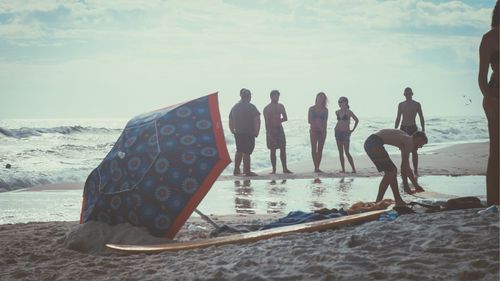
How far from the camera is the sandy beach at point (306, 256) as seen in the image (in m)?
3.51

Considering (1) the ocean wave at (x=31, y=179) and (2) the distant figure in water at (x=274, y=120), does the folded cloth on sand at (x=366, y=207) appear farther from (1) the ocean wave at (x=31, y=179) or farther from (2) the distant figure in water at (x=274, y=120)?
(1) the ocean wave at (x=31, y=179)

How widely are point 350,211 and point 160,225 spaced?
6.21 ft

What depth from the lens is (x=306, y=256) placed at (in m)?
3.99

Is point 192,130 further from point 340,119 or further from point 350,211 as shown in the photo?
point 340,119

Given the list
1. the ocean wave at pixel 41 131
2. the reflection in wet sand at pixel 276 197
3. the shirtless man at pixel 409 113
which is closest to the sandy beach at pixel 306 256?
the reflection in wet sand at pixel 276 197

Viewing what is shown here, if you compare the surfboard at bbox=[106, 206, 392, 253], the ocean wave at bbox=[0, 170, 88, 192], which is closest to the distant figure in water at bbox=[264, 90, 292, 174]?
the ocean wave at bbox=[0, 170, 88, 192]

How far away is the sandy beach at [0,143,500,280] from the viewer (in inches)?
138

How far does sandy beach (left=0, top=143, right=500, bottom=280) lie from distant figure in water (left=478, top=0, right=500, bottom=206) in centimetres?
91

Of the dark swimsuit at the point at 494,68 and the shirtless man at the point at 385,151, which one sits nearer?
the dark swimsuit at the point at 494,68

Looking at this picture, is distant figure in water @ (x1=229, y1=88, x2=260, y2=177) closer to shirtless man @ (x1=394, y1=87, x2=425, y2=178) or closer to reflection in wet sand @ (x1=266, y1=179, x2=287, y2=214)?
reflection in wet sand @ (x1=266, y1=179, x2=287, y2=214)

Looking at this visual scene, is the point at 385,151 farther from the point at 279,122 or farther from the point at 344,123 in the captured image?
the point at 279,122

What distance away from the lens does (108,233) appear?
5750 mm

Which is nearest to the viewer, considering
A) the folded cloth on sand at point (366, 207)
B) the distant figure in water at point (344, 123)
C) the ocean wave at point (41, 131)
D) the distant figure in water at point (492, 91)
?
the distant figure in water at point (492, 91)

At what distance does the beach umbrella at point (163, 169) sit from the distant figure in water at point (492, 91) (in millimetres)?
2435
